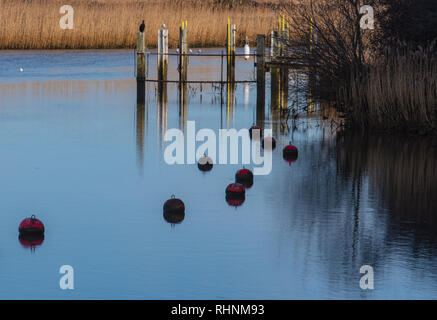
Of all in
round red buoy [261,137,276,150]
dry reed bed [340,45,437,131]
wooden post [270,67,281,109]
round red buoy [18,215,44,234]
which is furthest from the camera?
wooden post [270,67,281,109]

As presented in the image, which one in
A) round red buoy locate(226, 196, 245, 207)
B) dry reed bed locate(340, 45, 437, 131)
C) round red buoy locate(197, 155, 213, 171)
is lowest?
round red buoy locate(226, 196, 245, 207)

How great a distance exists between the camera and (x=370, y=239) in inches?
480

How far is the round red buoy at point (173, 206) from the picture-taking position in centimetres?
1352

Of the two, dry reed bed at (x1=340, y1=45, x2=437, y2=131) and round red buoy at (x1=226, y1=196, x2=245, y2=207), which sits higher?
dry reed bed at (x1=340, y1=45, x2=437, y2=131)

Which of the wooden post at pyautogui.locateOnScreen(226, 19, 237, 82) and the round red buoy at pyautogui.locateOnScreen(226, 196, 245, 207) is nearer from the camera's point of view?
the round red buoy at pyautogui.locateOnScreen(226, 196, 245, 207)

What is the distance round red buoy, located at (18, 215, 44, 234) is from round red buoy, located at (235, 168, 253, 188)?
4.29 metres

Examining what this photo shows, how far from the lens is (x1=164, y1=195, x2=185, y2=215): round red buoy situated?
44.3 feet

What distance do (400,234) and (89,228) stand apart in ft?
12.3

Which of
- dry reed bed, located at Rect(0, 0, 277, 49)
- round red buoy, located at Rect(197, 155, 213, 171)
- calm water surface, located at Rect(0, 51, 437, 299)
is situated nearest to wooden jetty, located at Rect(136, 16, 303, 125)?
calm water surface, located at Rect(0, 51, 437, 299)

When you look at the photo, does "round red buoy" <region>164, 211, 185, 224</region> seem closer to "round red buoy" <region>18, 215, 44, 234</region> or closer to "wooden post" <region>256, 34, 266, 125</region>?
"round red buoy" <region>18, 215, 44, 234</region>

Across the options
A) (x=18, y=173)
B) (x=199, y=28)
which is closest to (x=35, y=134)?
(x=18, y=173)

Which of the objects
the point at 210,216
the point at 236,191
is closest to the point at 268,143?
the point at 236,191

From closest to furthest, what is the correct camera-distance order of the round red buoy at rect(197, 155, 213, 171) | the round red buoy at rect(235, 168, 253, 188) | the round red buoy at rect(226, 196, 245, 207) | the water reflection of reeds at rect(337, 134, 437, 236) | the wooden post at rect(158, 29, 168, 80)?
the water reflection of reeds at rect(337, 134, 437, 236) < the round red buoy at rect(226, 196, 245, 207) < the round red buoy at rect(235, 168, 253, 188) < the round red buoy at rect(197, 155, 213, 171) < the wooden post at rect(158, 29, 168, 80)
